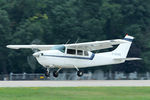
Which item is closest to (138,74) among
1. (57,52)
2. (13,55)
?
(13,55)

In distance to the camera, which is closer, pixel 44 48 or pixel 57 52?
pixel 57 52

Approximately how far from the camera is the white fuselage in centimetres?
2783

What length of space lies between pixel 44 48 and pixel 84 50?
369 centimetres

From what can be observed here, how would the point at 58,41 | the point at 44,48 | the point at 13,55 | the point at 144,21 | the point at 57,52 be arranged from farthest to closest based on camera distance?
the point at 144,21, the point at 58,41, the point at 13,55, the point at 44,48, the point at 57,52

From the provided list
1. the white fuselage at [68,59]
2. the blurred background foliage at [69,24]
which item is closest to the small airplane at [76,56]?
the white fuselage at [68,59]

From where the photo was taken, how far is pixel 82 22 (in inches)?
1889

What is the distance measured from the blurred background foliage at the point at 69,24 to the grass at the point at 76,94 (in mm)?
23535

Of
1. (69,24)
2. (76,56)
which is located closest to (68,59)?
(76,56)

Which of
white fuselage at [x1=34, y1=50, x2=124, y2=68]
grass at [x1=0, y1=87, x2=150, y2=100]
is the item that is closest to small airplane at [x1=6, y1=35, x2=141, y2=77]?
white fuselage at [x1=34, y1=50, x2=124, y2=68]

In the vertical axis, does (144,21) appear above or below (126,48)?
above

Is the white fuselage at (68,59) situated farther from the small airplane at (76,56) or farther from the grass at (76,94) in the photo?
the grass at (76,94)

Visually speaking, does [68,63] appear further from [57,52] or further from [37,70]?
[37,70]

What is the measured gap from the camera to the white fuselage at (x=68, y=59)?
27828 millimetres

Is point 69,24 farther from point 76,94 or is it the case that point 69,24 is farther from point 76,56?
point 76,94
